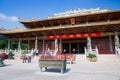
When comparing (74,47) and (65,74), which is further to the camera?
(74,47)

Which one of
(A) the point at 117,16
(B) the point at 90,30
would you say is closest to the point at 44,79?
(B) the point at 90,30

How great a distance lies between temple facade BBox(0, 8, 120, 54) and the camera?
1579cm

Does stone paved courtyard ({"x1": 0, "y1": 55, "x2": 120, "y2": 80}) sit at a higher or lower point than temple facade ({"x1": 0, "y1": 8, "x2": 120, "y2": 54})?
lower

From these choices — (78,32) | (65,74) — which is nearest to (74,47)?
(78,32)

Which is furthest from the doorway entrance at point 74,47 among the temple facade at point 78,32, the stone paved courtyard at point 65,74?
the stone paved courtyard at point 65,74

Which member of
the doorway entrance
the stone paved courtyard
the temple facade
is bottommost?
the stone paved courtyard

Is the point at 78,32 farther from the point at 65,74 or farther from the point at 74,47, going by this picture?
the point at 65,74

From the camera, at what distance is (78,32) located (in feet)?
56.2

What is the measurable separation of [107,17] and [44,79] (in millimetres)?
15965

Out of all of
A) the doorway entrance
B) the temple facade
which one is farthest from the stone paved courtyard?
the doorway entrance

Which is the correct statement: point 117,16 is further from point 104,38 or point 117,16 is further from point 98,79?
point 98,79

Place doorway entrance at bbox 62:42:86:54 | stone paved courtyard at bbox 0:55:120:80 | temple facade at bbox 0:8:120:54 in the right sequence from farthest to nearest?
doorway entrance at bbox 62:42:86:54, temple facade at bbox 0:8:120:54, stone paved courtyard at bbox 0:55:120:80

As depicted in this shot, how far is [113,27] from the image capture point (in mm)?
15227

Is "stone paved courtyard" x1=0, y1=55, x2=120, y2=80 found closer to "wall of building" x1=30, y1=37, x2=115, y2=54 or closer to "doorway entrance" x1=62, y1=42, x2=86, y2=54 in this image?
"wall of building" x1=30, y1=37, x2=115, y2=54
